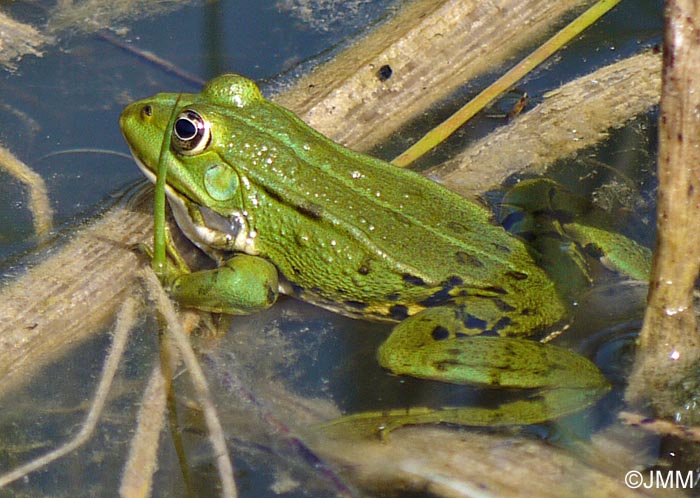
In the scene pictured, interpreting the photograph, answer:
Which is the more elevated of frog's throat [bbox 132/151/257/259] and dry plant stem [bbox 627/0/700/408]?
frog's throat [bbox 132/151/257/259]

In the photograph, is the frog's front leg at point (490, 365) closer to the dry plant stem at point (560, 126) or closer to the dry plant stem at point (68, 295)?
the dry plant stem at point (560, 126)

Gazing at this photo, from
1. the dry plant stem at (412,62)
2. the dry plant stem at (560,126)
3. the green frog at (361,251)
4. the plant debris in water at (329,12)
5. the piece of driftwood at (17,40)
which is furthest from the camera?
the plant debris in water at (329,12)

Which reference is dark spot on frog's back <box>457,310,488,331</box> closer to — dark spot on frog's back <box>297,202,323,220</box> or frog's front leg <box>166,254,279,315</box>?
dark spot on frog's back <box>297,202,323,220</box>

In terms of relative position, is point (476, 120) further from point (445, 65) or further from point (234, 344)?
point (234, 344)

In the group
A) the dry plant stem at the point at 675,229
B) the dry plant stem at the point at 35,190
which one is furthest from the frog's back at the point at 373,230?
the dry plant stem at the point at 35,190

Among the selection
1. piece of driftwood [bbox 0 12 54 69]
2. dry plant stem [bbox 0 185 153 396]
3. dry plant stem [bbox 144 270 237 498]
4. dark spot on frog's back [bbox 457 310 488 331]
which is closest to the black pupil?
dry plant stem [bbox 0 185 153 396]

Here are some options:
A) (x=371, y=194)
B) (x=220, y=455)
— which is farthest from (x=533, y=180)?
(x=220, y=455)
